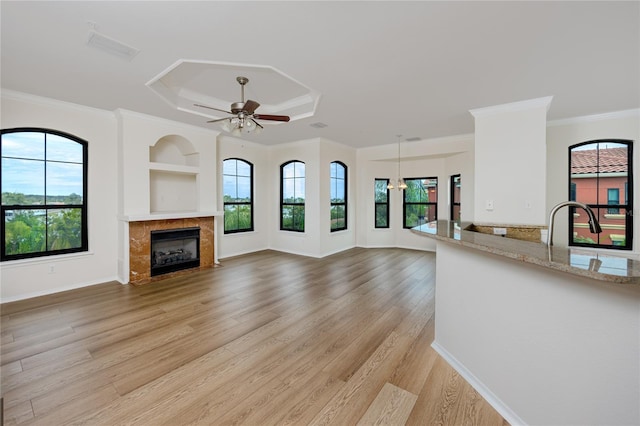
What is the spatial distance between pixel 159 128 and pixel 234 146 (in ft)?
6.15

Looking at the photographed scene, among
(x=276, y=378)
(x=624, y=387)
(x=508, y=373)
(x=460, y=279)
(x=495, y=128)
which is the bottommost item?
(x=276, y=378)

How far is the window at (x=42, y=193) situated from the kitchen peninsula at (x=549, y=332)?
5.59 m

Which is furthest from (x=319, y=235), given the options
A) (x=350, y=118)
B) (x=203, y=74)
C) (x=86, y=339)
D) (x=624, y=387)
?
(x=624, y=387)

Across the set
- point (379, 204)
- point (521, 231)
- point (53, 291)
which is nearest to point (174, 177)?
point (53, 291)

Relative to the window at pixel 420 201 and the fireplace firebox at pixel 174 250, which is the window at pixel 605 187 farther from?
the fireplace firebox at pixel 174 250

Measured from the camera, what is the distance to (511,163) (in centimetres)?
414

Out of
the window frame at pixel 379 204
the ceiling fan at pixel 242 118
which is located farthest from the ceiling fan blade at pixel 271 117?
the window frame at pixel 379 204

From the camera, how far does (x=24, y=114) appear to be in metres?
3.92

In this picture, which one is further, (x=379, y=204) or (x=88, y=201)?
(x=379, y=204)

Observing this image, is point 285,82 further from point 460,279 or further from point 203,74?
point 460,279

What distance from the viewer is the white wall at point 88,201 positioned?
3859 millimetres

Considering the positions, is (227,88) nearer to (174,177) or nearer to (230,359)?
(174,177)

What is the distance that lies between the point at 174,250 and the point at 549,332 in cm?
580

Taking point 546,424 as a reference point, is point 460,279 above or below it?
above
